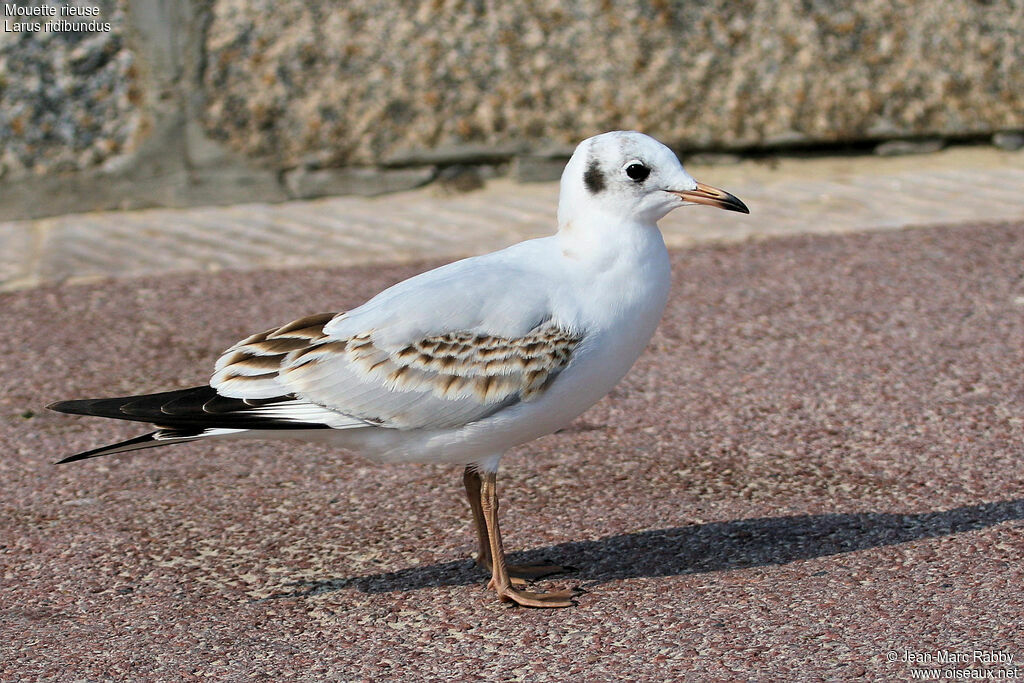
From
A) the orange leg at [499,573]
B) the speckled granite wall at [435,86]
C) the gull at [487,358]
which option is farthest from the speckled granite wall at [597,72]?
the orange leg at [499,573]

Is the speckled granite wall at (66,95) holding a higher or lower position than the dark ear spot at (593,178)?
lower

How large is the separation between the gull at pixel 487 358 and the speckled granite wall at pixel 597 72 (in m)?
4.14

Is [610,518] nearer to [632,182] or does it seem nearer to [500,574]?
[500,574]

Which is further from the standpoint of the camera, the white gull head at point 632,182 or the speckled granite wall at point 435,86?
the speckled granite wall at point 435,86

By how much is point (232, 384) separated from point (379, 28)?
4.41 metres

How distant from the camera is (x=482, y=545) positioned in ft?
13.3

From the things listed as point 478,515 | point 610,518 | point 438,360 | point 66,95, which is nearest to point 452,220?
point 66,95

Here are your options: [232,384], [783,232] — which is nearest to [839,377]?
[783,232]

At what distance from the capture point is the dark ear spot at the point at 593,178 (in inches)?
153

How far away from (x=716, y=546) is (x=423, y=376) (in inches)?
40.8

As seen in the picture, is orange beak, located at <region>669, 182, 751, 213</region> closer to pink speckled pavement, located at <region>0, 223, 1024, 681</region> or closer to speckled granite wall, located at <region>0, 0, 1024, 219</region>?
pink speckled pavement, located at <region>0, 223, 1024, 681</region>

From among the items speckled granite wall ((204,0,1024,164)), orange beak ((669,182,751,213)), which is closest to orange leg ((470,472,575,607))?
orange beak ((669,182,751,213))

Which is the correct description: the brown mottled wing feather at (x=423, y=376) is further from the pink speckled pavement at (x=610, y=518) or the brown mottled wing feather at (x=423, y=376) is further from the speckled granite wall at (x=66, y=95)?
the speckled granite wall at (x=66, y=95)

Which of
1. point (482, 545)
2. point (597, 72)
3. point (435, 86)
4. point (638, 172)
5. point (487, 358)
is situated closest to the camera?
point (487, 358)
